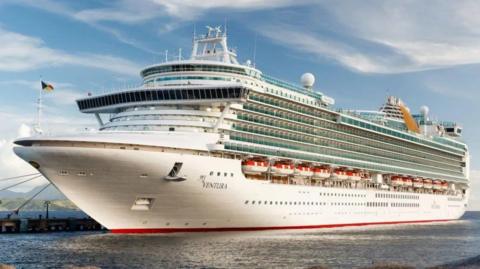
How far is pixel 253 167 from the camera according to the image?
149ft

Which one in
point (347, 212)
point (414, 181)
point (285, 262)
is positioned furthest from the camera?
point (414, 181)

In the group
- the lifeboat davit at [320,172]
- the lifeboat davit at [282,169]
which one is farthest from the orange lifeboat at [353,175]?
the lifeboat davit at [282,169]

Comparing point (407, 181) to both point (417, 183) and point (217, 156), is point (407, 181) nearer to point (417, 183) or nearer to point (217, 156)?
point (417, 183)

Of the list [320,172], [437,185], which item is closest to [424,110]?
[437,185]

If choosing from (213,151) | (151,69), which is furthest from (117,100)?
(213,151)

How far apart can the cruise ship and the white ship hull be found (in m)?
0.08

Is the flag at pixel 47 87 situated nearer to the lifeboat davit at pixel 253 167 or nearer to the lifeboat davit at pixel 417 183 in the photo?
the lifeboat davit at pixel 253 167

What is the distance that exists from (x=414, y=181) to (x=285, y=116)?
113ft

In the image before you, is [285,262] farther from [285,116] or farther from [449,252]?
[285,116]

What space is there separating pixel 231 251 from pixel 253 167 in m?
11.4

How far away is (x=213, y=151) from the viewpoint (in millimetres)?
42469

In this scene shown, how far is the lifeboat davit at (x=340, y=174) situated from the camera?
5834 cm

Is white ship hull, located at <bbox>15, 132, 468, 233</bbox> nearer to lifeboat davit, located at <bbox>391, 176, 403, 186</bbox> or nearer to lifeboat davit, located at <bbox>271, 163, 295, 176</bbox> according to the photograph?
lifeboat davit, located at <bbox>271, 163, 295, 176</bbox>

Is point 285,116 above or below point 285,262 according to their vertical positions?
above
